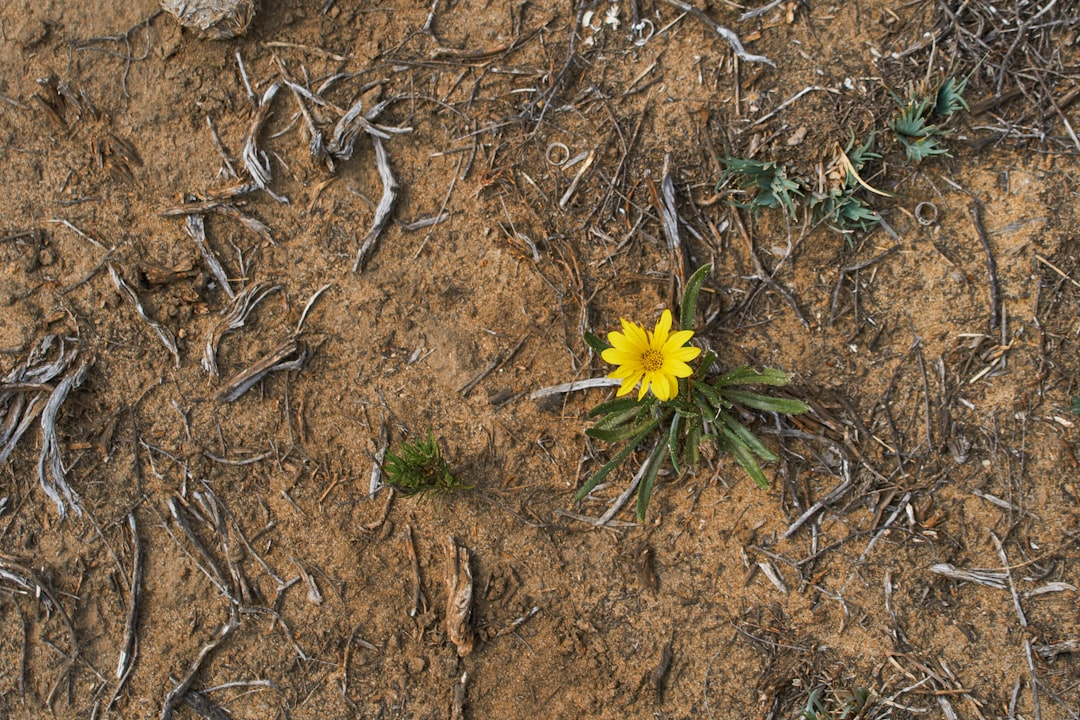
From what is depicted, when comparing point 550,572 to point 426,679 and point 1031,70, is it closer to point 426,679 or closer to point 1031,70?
point 426,679

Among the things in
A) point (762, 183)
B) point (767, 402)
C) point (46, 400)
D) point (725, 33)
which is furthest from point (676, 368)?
point (46, 400)

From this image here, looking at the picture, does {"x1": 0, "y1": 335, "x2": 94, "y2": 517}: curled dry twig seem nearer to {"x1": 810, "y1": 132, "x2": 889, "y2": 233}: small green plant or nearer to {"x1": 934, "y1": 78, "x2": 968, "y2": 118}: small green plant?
{"x1": 810, "y1": 132, "x2": 889, "y2": 233}: small green plant

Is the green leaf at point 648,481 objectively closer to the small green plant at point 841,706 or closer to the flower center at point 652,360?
the flower center at point 652,360

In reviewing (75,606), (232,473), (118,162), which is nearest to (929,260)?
(232,473)

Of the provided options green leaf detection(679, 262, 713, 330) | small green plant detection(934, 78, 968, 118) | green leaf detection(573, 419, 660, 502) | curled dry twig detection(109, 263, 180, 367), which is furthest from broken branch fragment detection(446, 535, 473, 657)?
small green plant detection(934, 78, 968, 118)

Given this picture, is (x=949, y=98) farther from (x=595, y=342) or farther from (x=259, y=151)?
(x=259, y=151)
